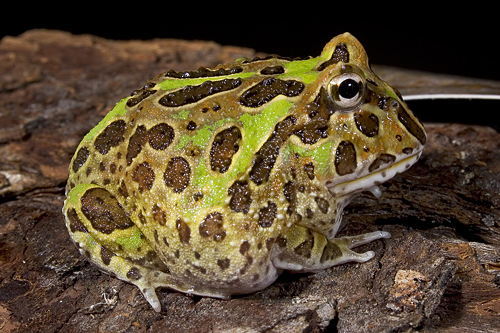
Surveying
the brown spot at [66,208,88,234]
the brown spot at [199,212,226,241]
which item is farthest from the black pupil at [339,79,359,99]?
the brown spot at [66,208,88,234]

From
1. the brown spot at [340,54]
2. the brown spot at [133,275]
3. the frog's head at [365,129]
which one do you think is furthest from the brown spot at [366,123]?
the brown spot at [133,275]

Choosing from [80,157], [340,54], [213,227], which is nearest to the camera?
[213,227]

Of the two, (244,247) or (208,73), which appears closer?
(244,247)

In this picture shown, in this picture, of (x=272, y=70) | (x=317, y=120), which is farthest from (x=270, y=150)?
(x=272, y=70)

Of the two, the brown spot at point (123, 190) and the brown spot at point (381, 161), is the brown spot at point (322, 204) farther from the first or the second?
the brown spot at point (123, 190)

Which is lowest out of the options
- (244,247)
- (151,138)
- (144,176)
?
(244,247)

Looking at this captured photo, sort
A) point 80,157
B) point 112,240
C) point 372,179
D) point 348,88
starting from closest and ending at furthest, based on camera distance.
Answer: point 348,88 < point 372,179 < point 112,240 < point 80,157

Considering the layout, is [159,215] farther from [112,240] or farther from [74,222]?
[74,222]
